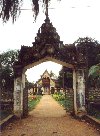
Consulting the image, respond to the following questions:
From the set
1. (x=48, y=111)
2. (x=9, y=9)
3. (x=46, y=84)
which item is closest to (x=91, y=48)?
(x=48, y=111)

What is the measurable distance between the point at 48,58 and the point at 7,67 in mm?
27883

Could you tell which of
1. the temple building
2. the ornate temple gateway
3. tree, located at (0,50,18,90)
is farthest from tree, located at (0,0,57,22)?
the temple building

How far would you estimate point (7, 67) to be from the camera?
44.3 metres

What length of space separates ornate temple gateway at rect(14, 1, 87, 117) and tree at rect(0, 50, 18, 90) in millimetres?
19030

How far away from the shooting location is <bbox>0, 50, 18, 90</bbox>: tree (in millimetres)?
39125

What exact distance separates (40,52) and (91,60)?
37.9m

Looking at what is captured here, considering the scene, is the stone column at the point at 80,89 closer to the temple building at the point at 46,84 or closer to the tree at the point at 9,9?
the tree at the point at 9,9

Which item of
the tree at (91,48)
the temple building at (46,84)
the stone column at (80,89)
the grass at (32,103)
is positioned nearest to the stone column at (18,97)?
the stone column at (80,89)

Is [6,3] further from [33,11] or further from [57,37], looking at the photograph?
[57,37]

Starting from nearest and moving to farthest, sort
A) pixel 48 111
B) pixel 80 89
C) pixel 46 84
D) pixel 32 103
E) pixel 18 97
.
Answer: pixel 80 89, pixel 18 97, pixel 48 111, pixel 32 103, pixel 46 84

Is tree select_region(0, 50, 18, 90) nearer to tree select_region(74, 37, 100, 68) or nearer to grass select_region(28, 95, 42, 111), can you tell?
grass select_region(28, 95, 42, 111)

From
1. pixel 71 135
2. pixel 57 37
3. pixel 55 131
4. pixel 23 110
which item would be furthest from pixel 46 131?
pixel 57 37

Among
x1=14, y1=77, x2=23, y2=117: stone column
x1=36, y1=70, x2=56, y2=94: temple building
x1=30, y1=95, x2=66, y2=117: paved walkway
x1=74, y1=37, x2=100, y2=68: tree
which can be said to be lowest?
x1=30, y1=95, x2=66, y2=117: paved walkway

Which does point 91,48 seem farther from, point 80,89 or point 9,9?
point 9,9
